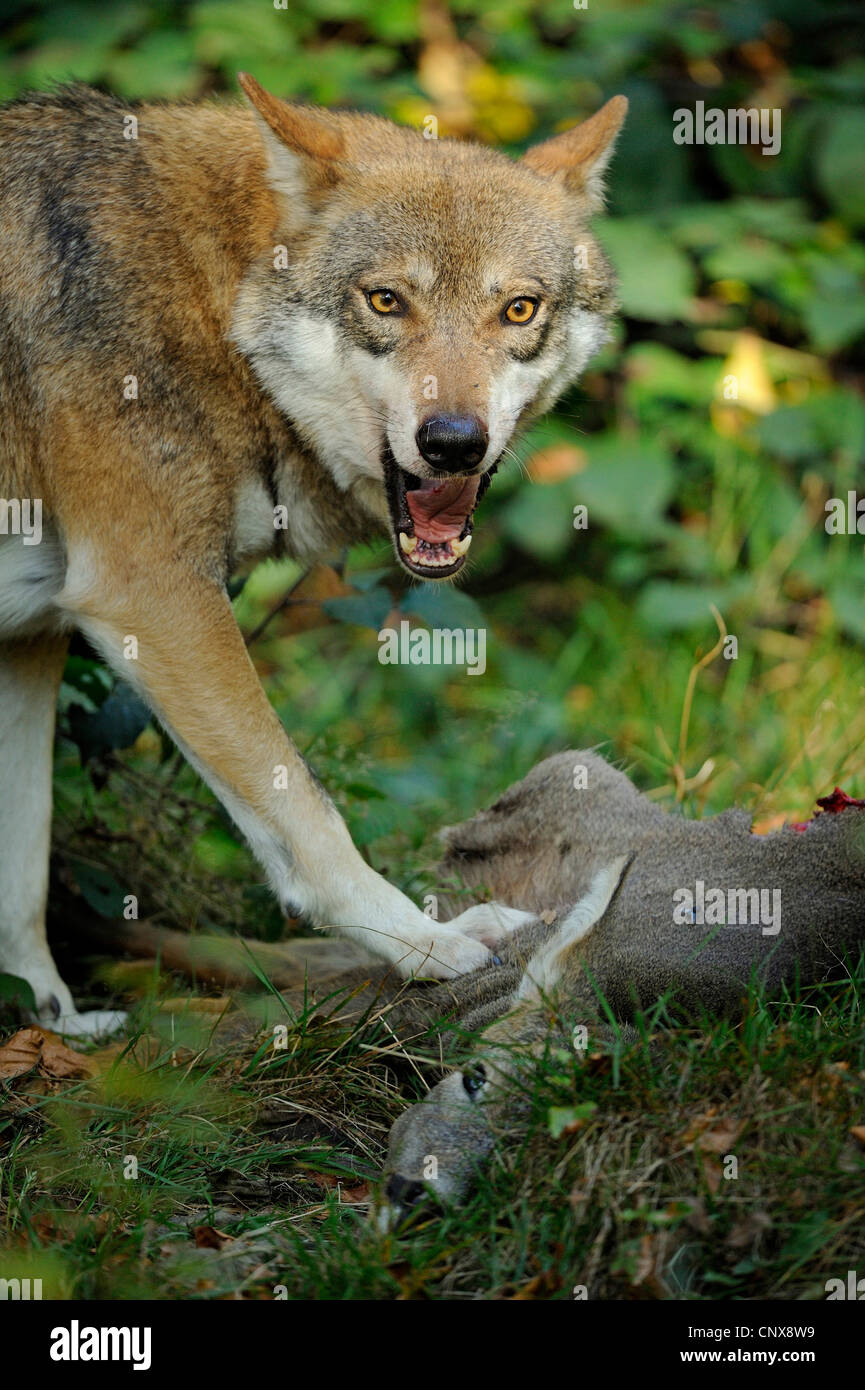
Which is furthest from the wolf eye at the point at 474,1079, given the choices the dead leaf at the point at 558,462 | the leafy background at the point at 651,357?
the dead leaf at the point at 558,462

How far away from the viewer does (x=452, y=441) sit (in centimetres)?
363

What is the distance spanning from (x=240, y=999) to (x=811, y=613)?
15.0 ft

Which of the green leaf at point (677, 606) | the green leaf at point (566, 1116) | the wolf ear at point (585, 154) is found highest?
the wolf ear at point (585, 154)

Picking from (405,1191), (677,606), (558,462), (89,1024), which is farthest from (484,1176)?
(558,462)

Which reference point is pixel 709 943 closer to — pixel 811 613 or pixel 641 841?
pixel 641 841

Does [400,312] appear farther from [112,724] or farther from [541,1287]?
[541,1287]

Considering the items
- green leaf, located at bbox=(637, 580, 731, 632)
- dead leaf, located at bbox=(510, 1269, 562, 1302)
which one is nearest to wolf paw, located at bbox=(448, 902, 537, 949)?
dead leaf, located at bbox=(510, 1269, 562, 1302)

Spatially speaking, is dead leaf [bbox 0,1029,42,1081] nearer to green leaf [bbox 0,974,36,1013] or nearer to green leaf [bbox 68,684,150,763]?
green leaf [bbox 0,974,36,1013]

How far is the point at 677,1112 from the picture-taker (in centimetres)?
304

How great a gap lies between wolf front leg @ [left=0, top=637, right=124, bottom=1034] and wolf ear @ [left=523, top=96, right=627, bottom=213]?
2095 millimetres

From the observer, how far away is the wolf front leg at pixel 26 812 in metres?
4.31

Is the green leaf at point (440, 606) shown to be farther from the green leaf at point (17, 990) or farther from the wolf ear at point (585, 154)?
the green leaf at point (17, 990)

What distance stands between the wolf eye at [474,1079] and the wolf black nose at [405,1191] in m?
0.29

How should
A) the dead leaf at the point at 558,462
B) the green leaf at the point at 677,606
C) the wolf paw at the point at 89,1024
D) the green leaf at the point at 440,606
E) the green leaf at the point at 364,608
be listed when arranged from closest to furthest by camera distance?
the wolf paw at the point at 89,1024 < the green leaf at the point at 364,608 < the green leaf at the point at 440,606 < the green leaf at the point at 677,606 < the dead leaf at the point at 558,462
